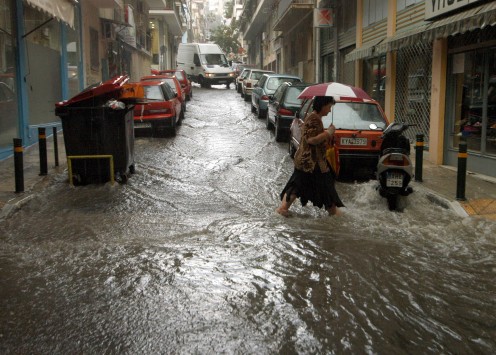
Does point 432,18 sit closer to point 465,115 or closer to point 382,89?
point 465,115

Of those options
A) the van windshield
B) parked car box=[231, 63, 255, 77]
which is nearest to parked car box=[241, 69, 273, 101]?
parked car box=[231, 63, 255, 77]

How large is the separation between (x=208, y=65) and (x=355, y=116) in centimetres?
2839

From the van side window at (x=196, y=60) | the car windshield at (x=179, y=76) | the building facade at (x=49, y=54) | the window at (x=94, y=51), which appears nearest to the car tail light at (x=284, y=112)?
the building facade at (x=49, y=54)

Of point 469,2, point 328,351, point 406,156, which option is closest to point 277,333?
point 328,351

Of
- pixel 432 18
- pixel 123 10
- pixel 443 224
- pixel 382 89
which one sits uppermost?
pixel 123 10

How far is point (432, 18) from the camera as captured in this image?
35.7ft

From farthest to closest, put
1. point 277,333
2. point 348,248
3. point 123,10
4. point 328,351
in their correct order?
point 123,10 < point 348,248 < point 277,333 < point 328,351

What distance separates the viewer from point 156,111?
50.0 ft

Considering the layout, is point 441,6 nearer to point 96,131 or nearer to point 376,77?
point 376,77

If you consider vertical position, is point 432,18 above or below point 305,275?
above

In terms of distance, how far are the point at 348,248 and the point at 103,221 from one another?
3.15 m

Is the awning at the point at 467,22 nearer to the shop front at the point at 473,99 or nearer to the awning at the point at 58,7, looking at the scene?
the shop front at the point at 473,99

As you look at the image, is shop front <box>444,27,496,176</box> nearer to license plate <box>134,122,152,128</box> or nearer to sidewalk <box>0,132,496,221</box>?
sidewalk <box>0,132,496,221</box>

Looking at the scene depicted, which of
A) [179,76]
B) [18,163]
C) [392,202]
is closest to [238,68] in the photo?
[179,76]
